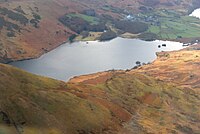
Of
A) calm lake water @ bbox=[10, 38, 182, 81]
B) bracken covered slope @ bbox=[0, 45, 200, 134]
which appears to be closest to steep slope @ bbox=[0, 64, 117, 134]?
bracken covered slope @ bbox=[0, 45, 200, 134]

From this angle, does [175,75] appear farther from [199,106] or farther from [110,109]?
[110,109]

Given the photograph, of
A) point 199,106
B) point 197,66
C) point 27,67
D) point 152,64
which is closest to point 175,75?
point 197,66

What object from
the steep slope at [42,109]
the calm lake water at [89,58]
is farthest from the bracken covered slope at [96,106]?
the calm lake water at [89,58]

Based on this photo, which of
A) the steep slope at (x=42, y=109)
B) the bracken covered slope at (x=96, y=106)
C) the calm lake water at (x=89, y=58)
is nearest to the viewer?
the steep slope at (x=42, y=109)

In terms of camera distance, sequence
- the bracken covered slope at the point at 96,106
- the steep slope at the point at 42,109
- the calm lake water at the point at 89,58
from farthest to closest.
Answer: the calm lake water at the point at 89,58, the bracken covered slope at the point at 96,106, the steep slope at the point at 42,109

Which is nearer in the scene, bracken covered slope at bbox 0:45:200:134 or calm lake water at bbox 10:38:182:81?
bracken covered slope at bbox 0:45:200:134

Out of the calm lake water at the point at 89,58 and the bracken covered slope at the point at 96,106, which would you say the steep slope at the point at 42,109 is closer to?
the bracken covered slope at the point at 96,106

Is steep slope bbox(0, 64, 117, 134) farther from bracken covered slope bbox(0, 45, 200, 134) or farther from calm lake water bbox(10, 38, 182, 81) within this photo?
calm lake water bbox(10, 38, 182, 81)
